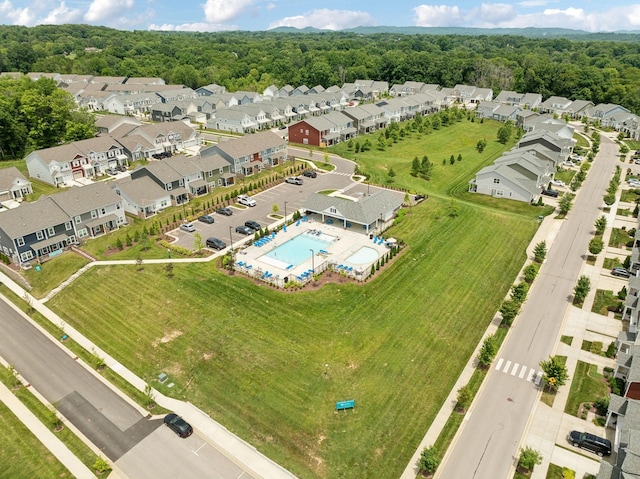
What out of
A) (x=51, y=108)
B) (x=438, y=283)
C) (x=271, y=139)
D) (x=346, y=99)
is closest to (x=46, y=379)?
(x=438, y=283)

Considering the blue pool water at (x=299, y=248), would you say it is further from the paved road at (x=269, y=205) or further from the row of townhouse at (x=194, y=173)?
the row of townhouse at (x=194, y=173)

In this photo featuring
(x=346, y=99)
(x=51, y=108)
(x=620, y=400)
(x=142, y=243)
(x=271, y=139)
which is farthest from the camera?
(x=346, y=99)

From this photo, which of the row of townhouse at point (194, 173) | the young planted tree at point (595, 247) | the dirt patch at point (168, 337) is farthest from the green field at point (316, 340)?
the row of townhouse at point (194, 173)

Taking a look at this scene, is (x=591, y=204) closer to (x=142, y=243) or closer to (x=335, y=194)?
(x=335, y=194)

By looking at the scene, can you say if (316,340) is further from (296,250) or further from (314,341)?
(296,250)

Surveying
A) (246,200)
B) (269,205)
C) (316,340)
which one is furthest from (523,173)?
(316,340)

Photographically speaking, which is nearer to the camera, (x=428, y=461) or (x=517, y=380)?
(x=428, y=461)
